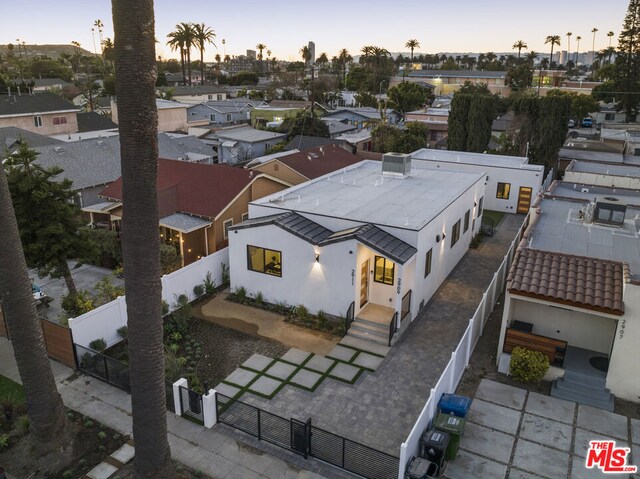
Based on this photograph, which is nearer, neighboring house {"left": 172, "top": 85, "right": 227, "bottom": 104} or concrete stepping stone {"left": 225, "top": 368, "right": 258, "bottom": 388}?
concrete stepping stone {"left": 225, "top": 368, "right": 258, "bottom": 388}

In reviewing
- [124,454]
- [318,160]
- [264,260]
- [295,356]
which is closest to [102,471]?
[124,454]

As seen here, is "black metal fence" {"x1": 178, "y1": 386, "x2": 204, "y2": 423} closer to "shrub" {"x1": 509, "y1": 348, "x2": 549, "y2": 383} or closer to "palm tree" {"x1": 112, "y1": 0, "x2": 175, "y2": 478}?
"palm tree" {"x1": 112, "y1": 0, "x2": 175, "y2": 478}

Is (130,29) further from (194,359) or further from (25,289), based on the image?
(194,359)

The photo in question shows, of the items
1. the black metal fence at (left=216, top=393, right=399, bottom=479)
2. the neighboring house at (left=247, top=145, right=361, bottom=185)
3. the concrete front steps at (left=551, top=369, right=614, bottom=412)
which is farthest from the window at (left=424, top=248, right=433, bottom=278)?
the neighboring house at (left=247, top=145, right=361, bottom=185)

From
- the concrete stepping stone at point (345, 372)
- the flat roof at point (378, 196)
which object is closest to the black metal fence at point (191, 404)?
the concrete stepping stone at point (345, 372)

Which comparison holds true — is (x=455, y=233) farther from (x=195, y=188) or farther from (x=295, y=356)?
(x=195, y=188)

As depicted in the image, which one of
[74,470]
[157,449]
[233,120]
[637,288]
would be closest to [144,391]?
[157,449]

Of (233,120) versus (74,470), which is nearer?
(74,470)
